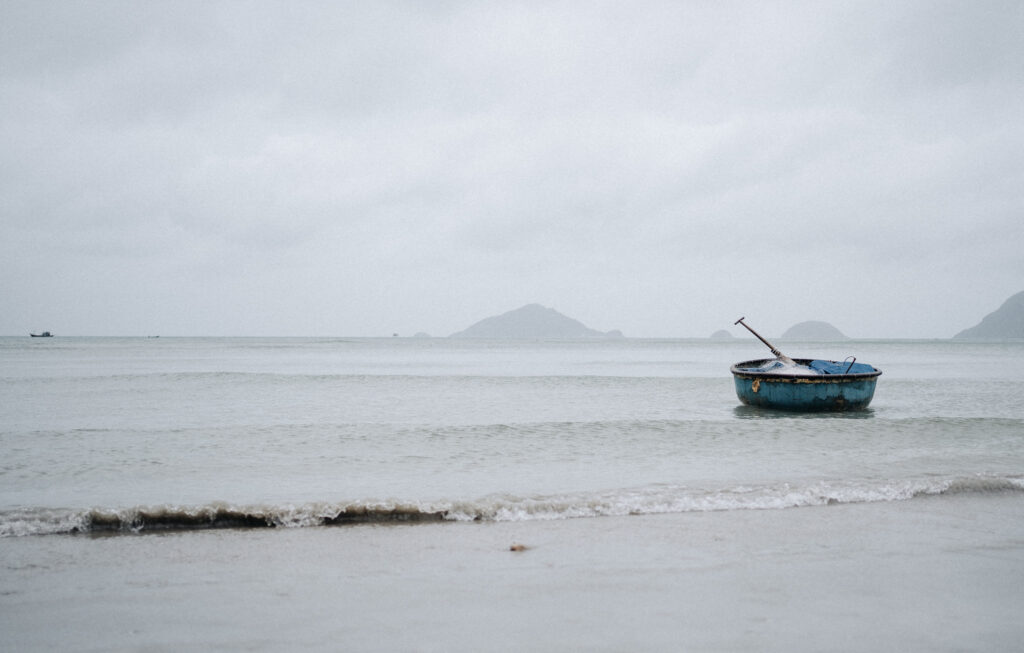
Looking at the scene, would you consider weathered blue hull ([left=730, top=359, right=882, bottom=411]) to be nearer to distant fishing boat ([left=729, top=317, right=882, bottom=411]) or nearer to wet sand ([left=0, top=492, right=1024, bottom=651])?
distant fishing boat ([left=729, top=317, right=882, bottom=411])

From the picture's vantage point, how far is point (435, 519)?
7.08m

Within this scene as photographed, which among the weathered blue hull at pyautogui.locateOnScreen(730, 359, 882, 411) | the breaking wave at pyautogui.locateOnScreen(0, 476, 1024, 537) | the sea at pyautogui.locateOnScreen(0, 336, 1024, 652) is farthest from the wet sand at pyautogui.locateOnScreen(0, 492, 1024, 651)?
the weathered blue hull at pyautogui.locateOnScreen(730, 359, 882, 411)

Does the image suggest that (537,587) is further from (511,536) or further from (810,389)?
(810,389)

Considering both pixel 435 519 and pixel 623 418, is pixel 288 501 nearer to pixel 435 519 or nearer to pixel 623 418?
pixel 435 519

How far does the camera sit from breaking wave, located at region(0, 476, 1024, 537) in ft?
22.2

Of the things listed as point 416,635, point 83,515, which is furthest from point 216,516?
point 416,635

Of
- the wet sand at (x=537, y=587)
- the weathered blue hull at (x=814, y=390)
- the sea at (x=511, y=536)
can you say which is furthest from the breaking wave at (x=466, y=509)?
the weathered blue hull at (x=814, y=390)

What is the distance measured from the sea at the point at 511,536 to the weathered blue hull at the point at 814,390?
1668 millimetres

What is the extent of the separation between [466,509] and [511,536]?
40.1 inches

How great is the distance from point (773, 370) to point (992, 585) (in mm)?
13411

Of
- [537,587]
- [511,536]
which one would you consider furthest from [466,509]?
[537,587]

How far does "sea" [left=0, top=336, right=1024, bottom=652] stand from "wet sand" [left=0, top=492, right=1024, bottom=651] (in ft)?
0.09

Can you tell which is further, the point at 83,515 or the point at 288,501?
the point at 288,501

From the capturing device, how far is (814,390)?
629 inches
